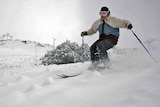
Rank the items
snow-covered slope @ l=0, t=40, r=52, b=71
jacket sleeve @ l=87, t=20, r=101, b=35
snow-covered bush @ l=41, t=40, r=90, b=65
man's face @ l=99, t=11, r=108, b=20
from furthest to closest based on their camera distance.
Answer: snow-covered slope @ l=0, t=40, r=52, b=71
snow-covered bush @ l=41, t=40, r=90, b=65
jacket sleeve @ l=87, t=20, r=101, b=35
man's face @ l=99, t=11, r=108, b=20

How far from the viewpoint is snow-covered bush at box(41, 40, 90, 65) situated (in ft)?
54.4

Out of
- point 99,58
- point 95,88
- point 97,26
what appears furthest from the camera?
point 97,26

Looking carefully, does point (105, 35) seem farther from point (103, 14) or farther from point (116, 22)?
point (103, 14)

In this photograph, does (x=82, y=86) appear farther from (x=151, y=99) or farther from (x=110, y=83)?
(x=151, y=99)

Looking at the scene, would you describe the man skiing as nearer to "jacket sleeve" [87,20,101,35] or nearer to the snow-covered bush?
"jacket sleeve" [87,20,101,35]

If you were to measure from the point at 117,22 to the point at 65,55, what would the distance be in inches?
401

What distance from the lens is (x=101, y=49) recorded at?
654 centimetres

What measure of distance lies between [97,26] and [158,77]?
373 cm

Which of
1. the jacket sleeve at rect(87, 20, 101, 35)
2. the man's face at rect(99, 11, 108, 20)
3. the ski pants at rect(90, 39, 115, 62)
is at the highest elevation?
the man's face at rect(99, 11, 108, 20)

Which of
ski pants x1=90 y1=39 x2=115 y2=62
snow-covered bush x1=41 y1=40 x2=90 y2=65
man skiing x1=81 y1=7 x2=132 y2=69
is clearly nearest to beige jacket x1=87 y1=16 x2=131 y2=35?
man skiing x1=81 y1=7 x2=132 y2=69

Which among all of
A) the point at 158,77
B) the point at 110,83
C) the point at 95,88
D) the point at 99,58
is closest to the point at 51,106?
the point at 95,88

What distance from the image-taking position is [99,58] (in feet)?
21.5

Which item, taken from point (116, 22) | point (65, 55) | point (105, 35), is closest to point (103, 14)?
point (116, 22)

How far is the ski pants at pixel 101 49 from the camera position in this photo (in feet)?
21.4
